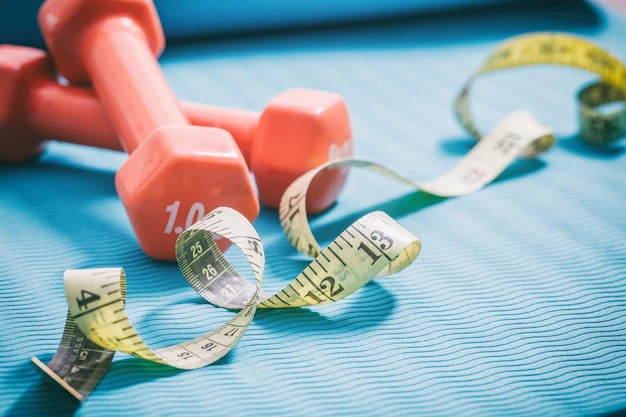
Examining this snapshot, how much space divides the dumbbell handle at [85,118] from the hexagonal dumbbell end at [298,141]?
0.05 m

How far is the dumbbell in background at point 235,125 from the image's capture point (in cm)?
112

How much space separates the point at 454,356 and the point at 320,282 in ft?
0.64

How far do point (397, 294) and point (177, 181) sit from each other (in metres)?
0.33

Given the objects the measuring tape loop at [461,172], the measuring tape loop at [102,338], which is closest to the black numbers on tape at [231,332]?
the measuring tape loop at [102,338]

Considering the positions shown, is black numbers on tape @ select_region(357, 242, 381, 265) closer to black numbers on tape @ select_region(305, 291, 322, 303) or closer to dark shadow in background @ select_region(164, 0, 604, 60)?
black numbers on tape @ select_region(305, 291, 322, 303)

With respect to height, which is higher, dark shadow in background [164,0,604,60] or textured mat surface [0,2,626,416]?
dark shadow in background [164,0,604,60]

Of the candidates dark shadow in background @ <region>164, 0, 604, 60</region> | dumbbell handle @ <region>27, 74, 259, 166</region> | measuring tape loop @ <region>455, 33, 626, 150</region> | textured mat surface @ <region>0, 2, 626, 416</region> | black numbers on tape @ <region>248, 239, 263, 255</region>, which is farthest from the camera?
dark shadow in background @ <region>164, 0, 604, 60</region>

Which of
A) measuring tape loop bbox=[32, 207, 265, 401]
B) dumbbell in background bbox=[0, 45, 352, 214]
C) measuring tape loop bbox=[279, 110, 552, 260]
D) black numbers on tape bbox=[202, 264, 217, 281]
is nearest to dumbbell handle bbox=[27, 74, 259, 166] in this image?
dumbbell in background bbox=[0, 45, 352, 214]

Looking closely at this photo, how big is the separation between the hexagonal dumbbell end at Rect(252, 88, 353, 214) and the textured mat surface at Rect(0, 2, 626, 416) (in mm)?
65

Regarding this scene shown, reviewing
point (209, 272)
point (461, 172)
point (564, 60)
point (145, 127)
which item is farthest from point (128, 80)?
point (564, 60)

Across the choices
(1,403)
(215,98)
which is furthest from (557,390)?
(215,98)

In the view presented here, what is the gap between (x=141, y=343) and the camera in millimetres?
810

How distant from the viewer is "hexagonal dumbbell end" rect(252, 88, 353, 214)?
112 cm

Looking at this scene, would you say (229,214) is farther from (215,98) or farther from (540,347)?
(215,98)
